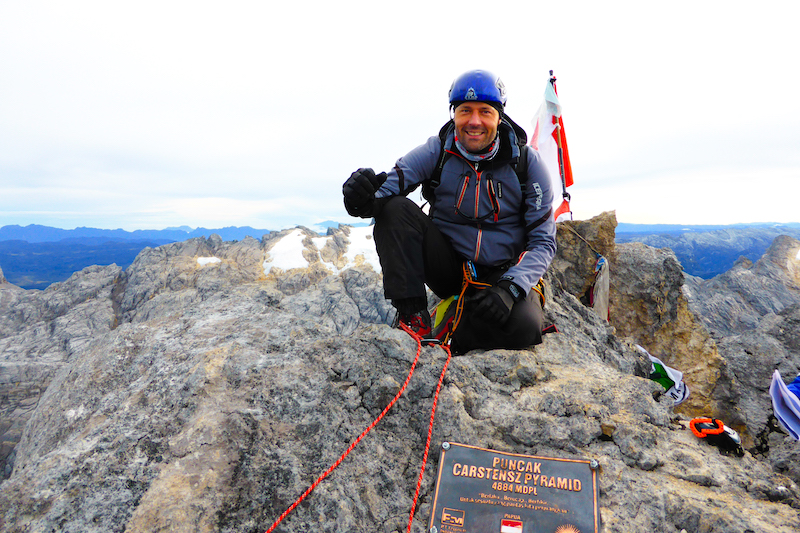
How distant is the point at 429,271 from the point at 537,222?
168 cm

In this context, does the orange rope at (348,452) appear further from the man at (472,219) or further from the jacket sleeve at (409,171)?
the jacket sleeve at (409,171)

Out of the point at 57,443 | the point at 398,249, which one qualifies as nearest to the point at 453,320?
the point at 398,249

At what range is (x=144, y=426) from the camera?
132 inches

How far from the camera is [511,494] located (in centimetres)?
284

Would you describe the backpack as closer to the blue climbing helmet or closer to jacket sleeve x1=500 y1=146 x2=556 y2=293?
jacket sleeve x1=500 y1=146 x2=556 y2=293

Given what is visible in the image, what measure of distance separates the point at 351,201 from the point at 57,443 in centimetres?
416

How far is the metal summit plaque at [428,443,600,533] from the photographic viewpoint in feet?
8.82

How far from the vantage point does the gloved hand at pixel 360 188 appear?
4.64 metres

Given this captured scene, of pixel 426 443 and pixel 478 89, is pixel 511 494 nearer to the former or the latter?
pixel 426 443

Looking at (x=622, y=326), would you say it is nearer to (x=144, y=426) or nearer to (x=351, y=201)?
(x=351, y=201)

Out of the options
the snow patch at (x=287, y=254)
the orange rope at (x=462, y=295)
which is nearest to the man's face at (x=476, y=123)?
the orange rope at (x=462, y=295)

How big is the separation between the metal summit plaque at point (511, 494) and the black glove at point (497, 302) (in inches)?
67.9

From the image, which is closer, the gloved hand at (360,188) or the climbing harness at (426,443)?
the climbing harness at (426,443)

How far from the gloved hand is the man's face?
134 centimetres
